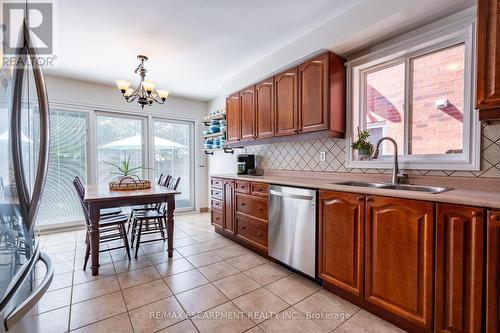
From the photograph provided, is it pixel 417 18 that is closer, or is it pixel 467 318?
pixel 467 318

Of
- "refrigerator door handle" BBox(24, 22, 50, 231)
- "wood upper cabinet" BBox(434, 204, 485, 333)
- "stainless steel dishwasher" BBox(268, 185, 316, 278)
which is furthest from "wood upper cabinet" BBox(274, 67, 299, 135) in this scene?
"refrigerator door handle" BBox(24, 22, 50, 231)

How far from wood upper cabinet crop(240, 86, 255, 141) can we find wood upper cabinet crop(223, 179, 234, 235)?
729 mm

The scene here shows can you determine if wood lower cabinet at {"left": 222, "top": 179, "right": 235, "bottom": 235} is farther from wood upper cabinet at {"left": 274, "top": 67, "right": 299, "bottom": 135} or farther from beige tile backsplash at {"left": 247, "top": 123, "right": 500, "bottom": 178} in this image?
wood upper cabinet at {"left": 274, "top": 67, "right": 299, "bottom": 135}

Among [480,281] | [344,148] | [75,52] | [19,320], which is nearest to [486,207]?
[480,281]

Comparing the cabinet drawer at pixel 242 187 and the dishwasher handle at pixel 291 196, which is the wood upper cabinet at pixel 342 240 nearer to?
the dishwasher handle at pixel 291 196

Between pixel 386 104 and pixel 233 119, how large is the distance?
2.18m

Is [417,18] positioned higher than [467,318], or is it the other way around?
[417,18]

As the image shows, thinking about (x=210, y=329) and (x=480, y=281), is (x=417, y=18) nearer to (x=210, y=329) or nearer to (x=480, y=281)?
(x=480, y=281)

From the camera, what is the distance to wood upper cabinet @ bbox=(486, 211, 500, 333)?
3.96 ft

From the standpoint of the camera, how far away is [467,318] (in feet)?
4.32

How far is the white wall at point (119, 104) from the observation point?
12.3 ft

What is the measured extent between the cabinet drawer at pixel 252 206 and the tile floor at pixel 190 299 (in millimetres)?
508

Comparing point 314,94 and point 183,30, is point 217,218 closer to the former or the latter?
point 314,94

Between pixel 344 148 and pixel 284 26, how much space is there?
56.2 inches
